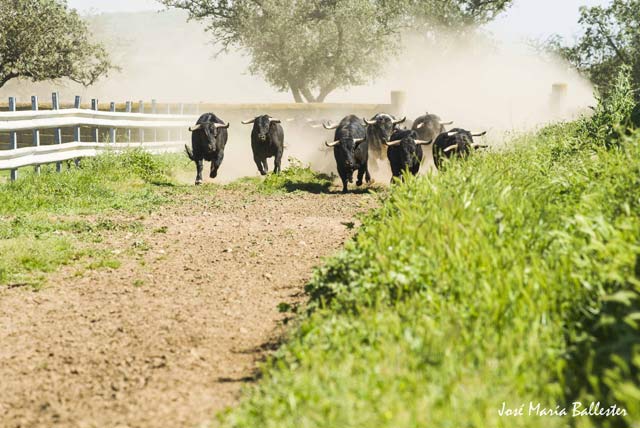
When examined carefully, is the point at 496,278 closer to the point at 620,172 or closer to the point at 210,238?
the point at 620,172

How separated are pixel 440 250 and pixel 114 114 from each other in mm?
15870

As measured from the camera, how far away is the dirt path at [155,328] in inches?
175

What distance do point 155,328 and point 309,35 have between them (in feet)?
119

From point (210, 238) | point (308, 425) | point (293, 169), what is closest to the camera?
point (308, 425)

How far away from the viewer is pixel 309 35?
4078 cm

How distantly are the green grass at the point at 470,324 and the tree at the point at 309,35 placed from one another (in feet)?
115

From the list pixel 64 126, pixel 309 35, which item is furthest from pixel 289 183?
pixel 309 35

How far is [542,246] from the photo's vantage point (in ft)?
17.5

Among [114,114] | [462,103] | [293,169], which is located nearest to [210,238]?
[293,169]

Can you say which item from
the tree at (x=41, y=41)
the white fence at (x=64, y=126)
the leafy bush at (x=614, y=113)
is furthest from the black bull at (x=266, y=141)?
the tree at (x=41, y=41)

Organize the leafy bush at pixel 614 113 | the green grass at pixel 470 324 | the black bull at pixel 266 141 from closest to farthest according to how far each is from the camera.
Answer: the green grass at pixel 470 324, the leafy bush at pixel 614 113, the black bull at pixel 266 141

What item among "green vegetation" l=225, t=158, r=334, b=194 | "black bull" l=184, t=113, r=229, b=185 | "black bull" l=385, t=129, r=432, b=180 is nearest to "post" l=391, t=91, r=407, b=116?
"green vegetation" l=225, t=158, r=334, b=194

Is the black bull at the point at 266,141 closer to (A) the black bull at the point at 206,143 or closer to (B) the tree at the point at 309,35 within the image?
(A) the black bull at the point at 206,143

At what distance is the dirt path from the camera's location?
14.6ft
